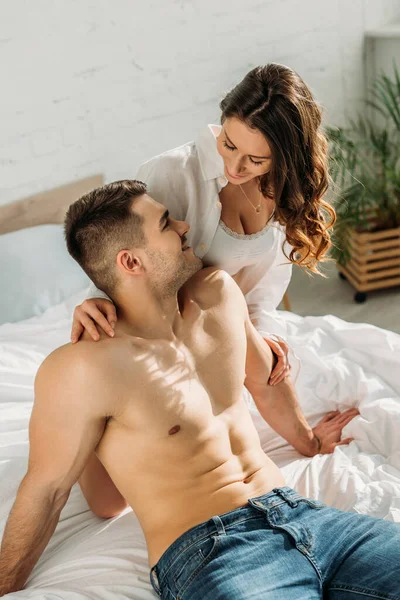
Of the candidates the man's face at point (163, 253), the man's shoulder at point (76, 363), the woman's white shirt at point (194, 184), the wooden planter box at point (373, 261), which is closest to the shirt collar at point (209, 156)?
the woman's white shirt at point (194, 184)

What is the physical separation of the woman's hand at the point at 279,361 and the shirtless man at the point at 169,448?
0.18 metres

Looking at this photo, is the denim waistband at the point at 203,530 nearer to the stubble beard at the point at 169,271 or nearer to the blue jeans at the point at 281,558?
the blue jeans at the point at 281,558

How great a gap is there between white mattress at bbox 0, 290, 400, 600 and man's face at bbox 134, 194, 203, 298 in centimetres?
56

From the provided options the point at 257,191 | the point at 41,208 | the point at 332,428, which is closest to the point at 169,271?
the point at 257,191

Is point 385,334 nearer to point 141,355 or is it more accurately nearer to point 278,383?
point 278,383

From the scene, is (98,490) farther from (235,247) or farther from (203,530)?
(235,247)

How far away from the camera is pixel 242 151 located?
170cm

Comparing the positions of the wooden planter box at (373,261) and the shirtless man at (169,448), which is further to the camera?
the wooden planter box at (373,261)

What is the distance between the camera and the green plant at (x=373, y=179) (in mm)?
3486

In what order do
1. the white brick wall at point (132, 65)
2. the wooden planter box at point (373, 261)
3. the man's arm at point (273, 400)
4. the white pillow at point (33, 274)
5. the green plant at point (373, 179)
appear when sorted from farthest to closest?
1. the wooden planter box at point (373, 261)
2. the green plant at point (373, 179)
3. the white brick wall at point (132, 65)
4. the white pillow at point (33, 274)
5. the man's arm at point (273, 400)

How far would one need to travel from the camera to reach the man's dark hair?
1.66 metres

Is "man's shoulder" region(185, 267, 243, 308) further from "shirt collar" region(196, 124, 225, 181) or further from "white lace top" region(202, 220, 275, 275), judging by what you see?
"shirt collar" region(196, 124, 225, 181)

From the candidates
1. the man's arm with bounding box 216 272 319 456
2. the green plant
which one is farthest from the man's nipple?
the green plant

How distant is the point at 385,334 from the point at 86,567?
1.16m
